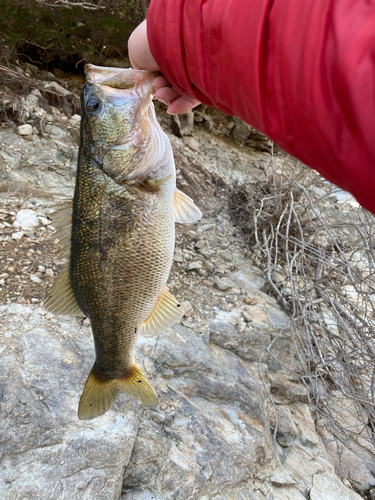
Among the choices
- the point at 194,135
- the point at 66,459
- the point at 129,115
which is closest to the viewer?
the point at 129,115

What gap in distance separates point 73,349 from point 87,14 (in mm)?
5347

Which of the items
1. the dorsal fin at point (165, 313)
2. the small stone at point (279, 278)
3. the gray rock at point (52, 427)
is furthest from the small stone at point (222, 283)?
the dorsal fin at point (165, 313)

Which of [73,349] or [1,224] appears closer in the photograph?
[73,349]

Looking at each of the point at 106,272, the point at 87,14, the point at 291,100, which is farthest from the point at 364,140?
the point at 87,14

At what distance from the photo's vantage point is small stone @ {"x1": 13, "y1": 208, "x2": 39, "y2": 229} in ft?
10.2

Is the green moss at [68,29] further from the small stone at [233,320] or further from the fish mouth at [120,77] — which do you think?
the small stone at [233,320]

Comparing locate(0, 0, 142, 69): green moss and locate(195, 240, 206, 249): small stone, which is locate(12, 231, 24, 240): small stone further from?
locate(0, 0, 142, 69): green moss

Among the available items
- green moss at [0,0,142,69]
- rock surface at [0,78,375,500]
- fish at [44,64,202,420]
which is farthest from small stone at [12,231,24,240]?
green moss at [0,0,142,69]

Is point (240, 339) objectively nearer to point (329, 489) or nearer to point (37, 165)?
point (329, 489)

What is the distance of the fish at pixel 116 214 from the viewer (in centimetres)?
143

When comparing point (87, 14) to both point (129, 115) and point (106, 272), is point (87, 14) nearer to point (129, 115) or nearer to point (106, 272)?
point (129, 115)

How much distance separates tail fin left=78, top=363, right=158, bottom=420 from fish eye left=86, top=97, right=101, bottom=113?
132 cm

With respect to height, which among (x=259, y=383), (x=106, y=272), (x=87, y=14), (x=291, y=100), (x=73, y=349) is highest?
(x=291, y=100)

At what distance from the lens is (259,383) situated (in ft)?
8.95
